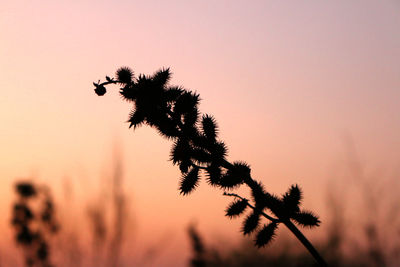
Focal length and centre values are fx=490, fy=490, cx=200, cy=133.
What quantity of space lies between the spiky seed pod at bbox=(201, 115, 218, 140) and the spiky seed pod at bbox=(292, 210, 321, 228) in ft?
4.49

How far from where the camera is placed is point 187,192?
19.0ft

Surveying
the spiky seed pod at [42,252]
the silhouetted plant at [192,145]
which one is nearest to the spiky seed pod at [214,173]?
the silhouetted plant at [192,145]

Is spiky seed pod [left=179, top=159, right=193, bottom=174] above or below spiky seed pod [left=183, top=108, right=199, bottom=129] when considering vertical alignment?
below

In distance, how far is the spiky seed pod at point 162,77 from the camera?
5627mm

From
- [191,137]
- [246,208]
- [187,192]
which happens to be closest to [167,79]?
[191,137]

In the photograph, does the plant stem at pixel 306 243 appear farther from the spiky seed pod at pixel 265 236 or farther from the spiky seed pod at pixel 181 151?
the spiky seed pod at pixel 181 151

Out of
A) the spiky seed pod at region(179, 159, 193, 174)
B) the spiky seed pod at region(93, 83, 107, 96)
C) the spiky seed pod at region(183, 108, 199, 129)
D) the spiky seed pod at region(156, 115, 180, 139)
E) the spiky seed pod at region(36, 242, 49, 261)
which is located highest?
the spiky seed pod at region(36, 242, 49, 261)

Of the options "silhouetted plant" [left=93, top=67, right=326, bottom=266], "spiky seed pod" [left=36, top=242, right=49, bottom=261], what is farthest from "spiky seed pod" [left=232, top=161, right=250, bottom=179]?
"spiky seed pod" [left=36, top=242, right=49, bottom=261]

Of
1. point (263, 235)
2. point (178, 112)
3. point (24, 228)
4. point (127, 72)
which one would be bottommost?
point (263, 235)

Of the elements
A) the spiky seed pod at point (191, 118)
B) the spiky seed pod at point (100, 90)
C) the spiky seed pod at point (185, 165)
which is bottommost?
the spiky seed pod at point (185, 165)

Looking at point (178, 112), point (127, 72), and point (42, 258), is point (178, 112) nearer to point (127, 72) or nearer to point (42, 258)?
point (127, 72)

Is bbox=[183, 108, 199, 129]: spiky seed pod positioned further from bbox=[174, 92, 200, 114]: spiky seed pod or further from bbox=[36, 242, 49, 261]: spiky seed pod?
bbox=[36, 242, 49, 261]: spiky seed pod

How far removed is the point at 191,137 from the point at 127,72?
3.79ft

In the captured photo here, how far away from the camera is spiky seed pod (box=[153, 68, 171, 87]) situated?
563 centimetres
